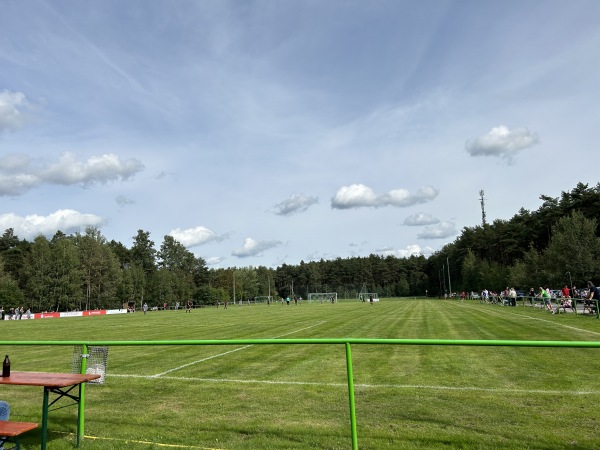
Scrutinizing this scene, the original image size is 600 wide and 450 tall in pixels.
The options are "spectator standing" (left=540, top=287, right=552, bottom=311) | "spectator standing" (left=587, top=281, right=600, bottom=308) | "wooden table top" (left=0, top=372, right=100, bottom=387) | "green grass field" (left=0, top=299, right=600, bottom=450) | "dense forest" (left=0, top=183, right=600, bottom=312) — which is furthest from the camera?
"dense forest" (left=0, top=183, right=600, bottom=312)

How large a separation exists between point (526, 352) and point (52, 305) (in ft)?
288

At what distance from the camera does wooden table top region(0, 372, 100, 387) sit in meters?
5.44

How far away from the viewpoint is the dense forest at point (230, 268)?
2031 inches

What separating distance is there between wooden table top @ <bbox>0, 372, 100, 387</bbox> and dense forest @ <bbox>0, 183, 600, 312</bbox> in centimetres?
4849

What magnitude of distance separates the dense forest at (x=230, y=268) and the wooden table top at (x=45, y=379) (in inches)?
1909

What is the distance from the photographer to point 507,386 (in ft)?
29.1

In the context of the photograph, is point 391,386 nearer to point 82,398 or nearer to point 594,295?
point 82,398

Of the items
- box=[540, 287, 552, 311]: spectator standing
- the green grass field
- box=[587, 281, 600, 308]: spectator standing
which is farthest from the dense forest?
the green grass field

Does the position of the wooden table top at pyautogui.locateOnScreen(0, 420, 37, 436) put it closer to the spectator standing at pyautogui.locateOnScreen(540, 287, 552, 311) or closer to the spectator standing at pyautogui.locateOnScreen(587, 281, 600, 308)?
the spectator standing at pyautogui.locateOnScreen(587, 281, 600, 308)

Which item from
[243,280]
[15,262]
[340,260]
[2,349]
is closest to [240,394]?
[2,349]

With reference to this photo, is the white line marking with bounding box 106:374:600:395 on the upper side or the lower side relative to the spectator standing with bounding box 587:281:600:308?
lower

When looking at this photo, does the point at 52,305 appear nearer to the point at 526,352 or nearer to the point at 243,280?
the point at 243,280

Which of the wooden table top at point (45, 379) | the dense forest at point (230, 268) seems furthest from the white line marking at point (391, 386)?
the dense forest at point (230, 268)

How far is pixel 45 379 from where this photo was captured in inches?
225
